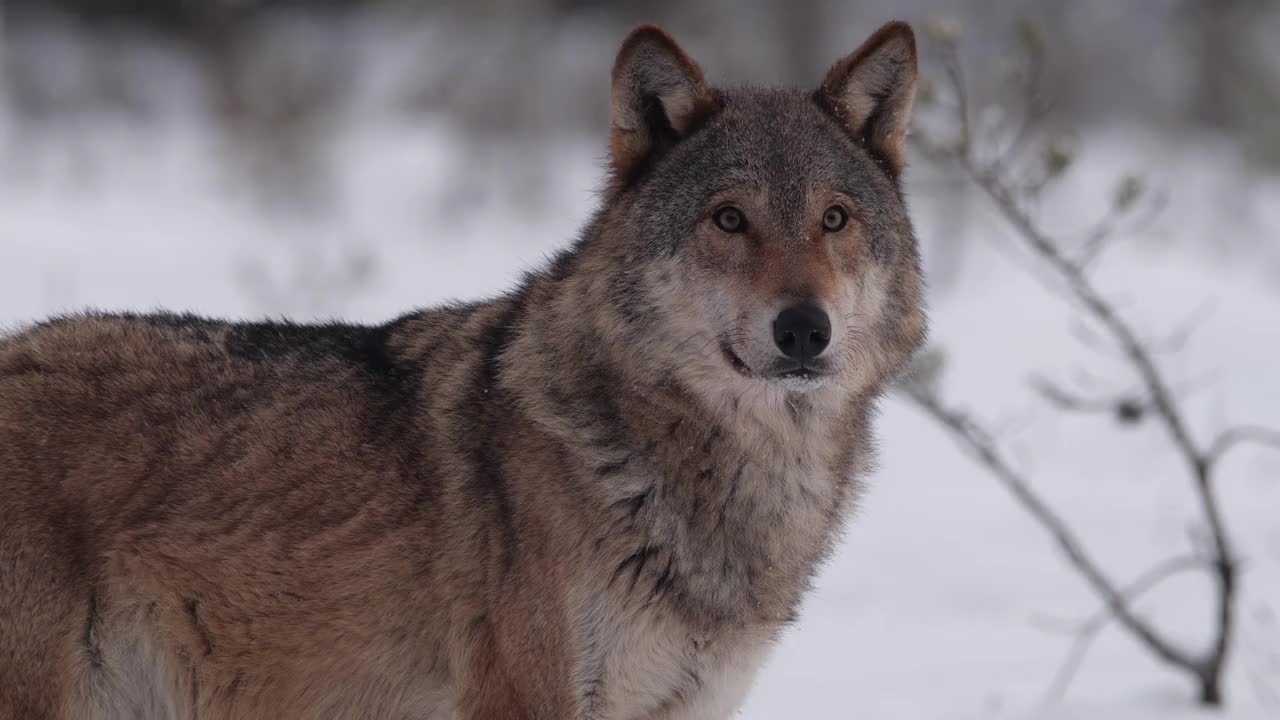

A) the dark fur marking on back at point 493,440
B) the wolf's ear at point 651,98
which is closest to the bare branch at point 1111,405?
the wolf's ear at point 651,98

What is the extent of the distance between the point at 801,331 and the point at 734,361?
218 mm

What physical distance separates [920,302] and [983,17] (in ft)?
57.3

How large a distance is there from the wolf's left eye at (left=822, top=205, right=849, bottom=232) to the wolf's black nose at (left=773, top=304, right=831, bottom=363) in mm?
334

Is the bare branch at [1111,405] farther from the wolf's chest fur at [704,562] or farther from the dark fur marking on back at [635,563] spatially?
the dark fur marking on back at [635,563]

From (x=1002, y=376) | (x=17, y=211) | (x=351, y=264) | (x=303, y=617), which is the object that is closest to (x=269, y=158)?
(x=17, y=211)

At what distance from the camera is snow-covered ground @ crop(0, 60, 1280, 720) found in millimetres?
6594

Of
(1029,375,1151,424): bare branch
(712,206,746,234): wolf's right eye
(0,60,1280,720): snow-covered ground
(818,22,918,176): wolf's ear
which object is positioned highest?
(0,60,1280,720): snow-covered ground

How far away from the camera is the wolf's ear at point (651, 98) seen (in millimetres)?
3645

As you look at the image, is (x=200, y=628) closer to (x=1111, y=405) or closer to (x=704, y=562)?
(x=704, y=562)

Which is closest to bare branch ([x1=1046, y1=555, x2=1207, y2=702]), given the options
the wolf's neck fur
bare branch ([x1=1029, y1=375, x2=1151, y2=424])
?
bare branch ([x1=1029, y1=375, x2=1151, y2=424])

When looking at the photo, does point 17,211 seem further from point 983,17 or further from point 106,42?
point 983,17

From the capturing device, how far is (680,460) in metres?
3.62

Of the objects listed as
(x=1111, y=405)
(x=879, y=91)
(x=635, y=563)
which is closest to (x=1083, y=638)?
(x=1111, y=405)

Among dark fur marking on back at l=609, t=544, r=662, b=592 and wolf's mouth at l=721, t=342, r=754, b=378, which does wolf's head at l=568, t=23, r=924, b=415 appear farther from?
dark fur marking on back at l=609, t=544, r=662, b=592
